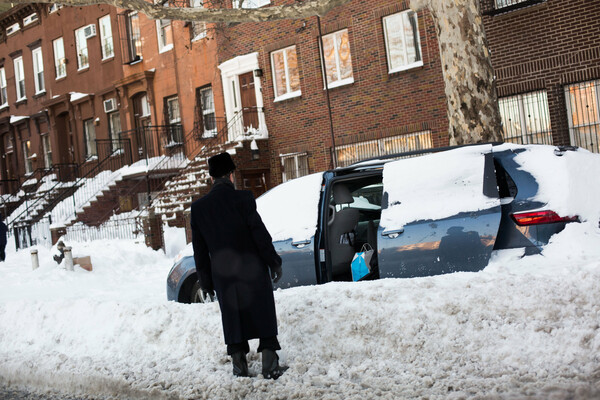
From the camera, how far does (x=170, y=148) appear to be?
87.1 ft

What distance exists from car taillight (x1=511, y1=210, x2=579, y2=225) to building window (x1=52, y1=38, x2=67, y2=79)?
2918 cm

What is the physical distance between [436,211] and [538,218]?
0.91 m

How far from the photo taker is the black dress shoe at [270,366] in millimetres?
5855

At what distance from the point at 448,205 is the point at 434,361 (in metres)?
1.49

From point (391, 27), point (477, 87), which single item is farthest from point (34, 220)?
point (477, 87)

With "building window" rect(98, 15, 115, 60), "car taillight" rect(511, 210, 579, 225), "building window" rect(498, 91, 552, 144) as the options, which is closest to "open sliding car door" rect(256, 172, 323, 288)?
"car taillight" rect(511, 210, 579, 225)

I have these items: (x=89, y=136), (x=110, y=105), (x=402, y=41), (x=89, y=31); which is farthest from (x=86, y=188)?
(x=402, y=41)

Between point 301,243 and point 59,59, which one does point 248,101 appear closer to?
point 59,59

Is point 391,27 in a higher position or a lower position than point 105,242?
higher

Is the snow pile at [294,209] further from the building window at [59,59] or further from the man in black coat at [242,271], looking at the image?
the building window at [59,59]

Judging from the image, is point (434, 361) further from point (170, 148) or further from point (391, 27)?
→ point (170, 148)

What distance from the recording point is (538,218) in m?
6.08

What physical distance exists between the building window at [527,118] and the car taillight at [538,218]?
1086cm

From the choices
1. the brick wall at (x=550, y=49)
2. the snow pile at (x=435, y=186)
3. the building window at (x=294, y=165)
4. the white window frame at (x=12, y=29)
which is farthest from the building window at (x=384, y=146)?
the white window frame at (x=12, y=29)
